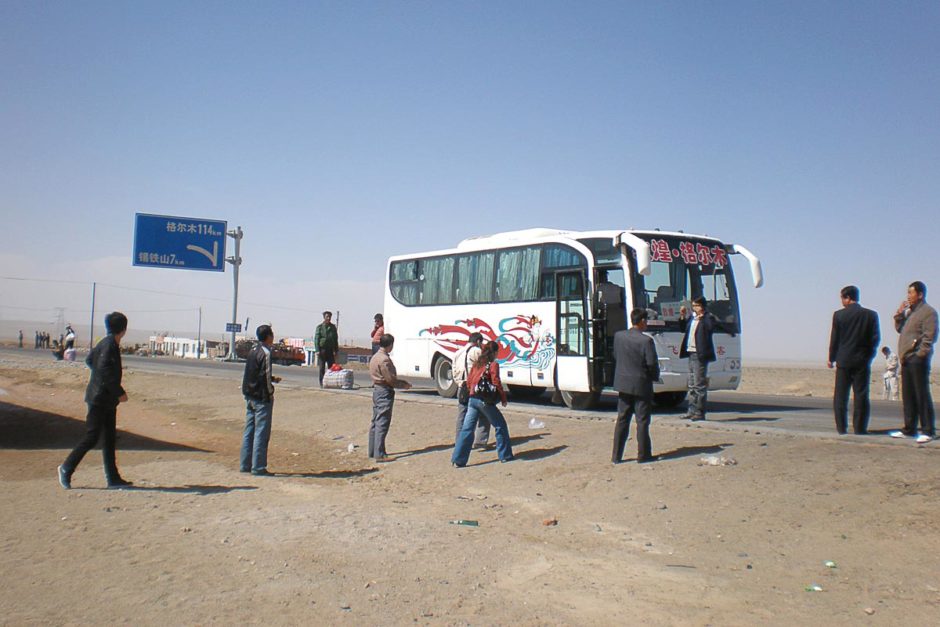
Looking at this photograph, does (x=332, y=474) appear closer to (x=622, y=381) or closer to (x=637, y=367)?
(x=622, y=381)

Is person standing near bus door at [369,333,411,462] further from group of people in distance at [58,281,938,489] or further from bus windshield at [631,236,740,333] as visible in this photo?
bus windshield at [631,236,740,333]

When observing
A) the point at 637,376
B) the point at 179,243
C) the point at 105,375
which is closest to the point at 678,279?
the point at 637,376

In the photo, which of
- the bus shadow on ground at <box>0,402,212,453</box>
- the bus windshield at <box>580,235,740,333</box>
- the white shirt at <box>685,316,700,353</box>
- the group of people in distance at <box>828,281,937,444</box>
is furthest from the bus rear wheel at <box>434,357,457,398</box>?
the group of people in distance at <box>828,281,937,444</box>

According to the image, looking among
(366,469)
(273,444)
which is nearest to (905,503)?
(366,469)

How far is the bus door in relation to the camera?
1508 cm

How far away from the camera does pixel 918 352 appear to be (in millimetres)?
9391

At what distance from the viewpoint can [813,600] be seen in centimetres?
541

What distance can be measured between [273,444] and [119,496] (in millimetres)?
6027

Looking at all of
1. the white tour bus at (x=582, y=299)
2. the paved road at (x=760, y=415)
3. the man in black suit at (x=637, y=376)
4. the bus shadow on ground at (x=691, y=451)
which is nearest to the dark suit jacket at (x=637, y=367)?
the man in black suit at (x=637, y=376)

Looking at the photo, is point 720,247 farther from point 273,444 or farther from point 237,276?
point 237,276

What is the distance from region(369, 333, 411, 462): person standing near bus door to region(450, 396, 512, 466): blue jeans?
47.1 inches

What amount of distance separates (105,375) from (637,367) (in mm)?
6213

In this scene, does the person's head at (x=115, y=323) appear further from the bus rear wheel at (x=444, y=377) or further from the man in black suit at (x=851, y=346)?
the bus rear wheel at (x=444, y=377)

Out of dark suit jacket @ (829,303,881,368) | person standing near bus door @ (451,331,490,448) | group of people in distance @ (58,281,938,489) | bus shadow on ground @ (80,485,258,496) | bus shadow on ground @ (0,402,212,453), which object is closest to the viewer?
group of people in distance @ (58,281,938,489)
